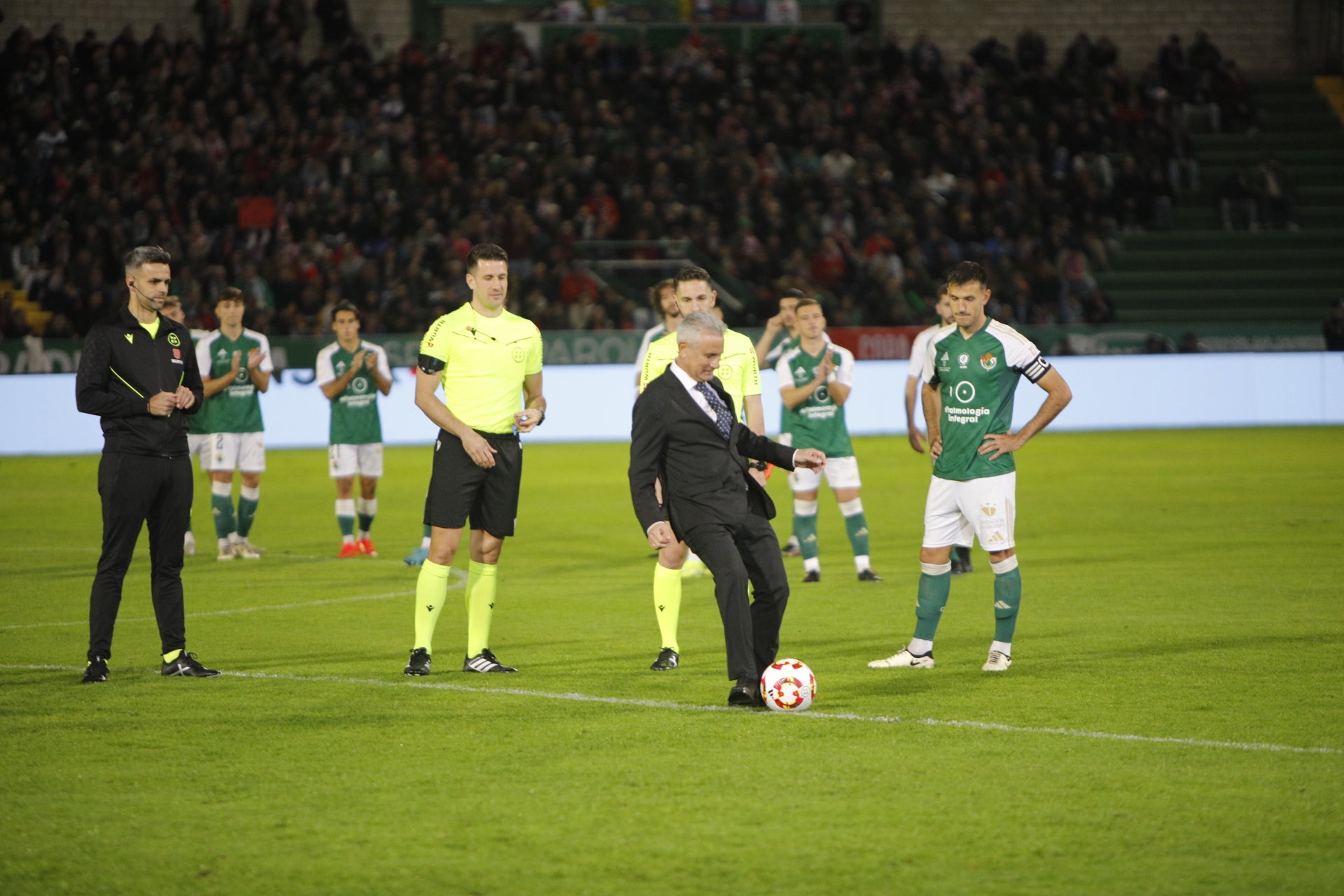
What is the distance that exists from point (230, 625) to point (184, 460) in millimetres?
2231

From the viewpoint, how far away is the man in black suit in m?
7.52

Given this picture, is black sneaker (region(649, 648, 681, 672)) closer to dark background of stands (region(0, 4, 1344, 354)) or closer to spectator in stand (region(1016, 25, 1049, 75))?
dark background of stands (region(0, 4, 1344, 354))

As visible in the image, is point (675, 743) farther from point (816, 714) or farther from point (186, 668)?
point (186, 668)

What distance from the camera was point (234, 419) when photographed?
14.5 metres

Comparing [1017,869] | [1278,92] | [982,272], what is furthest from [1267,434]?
[1017,869]

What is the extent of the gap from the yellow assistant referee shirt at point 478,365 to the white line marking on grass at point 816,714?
1.42m

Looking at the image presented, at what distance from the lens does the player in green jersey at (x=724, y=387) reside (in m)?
8.70

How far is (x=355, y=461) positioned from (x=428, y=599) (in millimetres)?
6159

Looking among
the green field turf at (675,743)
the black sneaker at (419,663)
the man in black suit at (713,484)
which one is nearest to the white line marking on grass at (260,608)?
the green field turf at (675,743)

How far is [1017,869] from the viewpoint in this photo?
16.6 feet

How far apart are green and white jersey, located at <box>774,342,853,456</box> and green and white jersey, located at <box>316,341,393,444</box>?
394cm

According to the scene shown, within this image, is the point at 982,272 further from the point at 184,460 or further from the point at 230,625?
the point at 230,625

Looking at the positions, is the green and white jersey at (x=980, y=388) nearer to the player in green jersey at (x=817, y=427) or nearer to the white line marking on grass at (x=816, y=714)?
the white line marking on grass at (x=816, y=714)

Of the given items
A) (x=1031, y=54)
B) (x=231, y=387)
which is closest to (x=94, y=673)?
(x=231, y=387)
